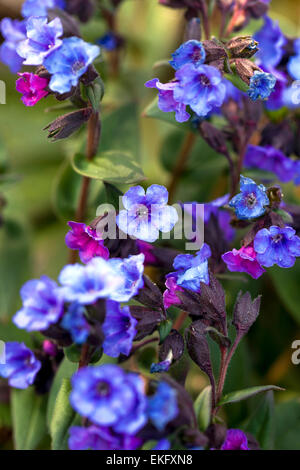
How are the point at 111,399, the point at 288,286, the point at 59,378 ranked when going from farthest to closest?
1. the point at 288,286
2. the point at 59,378
3. the point at 111,399

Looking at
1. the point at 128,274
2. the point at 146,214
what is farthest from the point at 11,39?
the point at 128,274

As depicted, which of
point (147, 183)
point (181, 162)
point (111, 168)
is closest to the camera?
point (111, 168)

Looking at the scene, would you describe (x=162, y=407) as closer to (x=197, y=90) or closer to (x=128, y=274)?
(x=128, y=274)

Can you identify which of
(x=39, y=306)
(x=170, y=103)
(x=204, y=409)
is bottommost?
(x=204, y=409)

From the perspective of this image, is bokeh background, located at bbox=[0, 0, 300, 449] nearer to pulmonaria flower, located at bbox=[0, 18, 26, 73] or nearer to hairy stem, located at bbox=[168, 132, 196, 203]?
hairy stem, located at bbox=[168, 132, 196, 203]

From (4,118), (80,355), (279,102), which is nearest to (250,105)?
Result: (279,102)

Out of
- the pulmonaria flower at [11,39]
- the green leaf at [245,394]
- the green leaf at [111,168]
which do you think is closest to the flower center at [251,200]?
the green leaf at [111,168]

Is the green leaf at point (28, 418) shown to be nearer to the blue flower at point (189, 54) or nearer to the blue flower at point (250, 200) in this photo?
the blue flower at point (250, 200)

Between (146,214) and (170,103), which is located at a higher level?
(170,103)
